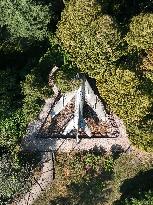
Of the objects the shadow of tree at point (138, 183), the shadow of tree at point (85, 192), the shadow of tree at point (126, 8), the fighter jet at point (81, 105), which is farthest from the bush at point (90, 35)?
the shadow of tree at point (138, 183)

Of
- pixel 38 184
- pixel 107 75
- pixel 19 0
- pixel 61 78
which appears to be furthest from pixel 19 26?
pixel 38 184

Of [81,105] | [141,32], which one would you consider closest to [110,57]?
[141,32]

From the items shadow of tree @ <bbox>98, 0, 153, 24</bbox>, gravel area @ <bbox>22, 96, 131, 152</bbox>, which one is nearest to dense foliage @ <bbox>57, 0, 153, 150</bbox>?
shadow of tree @ <bbox>98, 0, 153, 24</bbox>

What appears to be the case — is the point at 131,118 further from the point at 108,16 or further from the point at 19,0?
the point at 19,0

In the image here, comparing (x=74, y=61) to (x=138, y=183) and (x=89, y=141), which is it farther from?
(x=138, y=183)

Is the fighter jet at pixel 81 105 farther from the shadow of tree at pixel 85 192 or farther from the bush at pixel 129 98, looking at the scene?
the shadow of tree at pixel 85 192

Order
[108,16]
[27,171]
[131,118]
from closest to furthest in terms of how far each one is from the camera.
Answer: [108,16] → [131,118] → [27,171]
